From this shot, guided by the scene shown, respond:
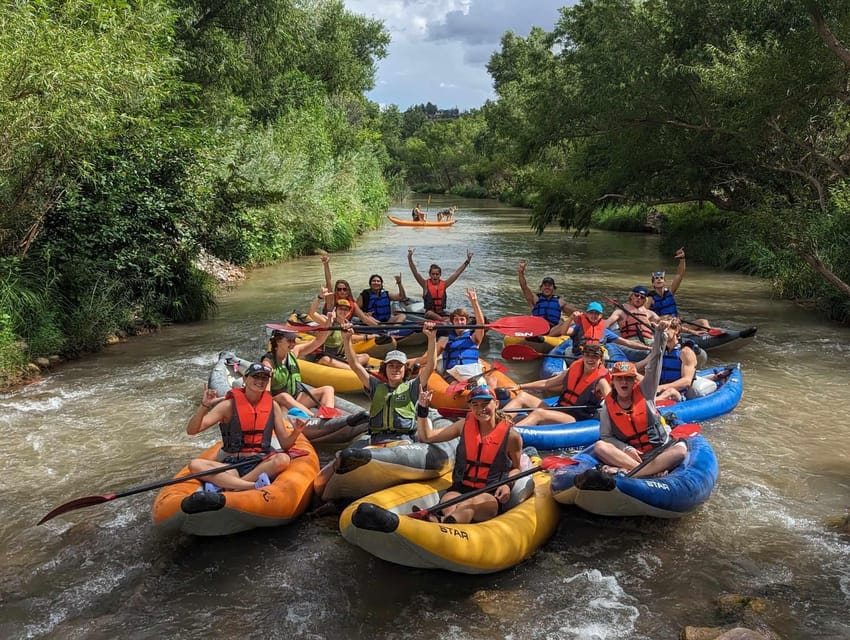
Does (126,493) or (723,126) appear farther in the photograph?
(723,126)

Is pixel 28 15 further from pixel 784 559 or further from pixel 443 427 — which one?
pixel 784 559

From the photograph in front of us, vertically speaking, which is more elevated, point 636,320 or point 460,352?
point 636,320

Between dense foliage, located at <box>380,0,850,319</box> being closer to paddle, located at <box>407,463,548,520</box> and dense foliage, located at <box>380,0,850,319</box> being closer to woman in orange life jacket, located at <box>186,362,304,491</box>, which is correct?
paddle, located at <box>407,463,548,520</box>

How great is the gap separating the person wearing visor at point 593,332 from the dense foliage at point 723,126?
11.6 ft

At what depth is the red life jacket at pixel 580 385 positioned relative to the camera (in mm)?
6051

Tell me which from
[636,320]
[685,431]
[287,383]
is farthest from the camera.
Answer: [636,320]

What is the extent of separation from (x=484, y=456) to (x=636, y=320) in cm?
444

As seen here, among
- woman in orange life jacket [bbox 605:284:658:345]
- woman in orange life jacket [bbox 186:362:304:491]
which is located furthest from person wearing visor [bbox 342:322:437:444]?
woman in orange life jacket [bbox 605:284:658:345]

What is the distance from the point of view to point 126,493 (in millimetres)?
4164

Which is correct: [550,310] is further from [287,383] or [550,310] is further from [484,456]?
[484,456]

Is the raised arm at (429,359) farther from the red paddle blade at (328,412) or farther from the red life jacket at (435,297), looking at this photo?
the red life jacket at (435,297)

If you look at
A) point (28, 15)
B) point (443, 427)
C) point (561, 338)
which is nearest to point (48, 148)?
point (28, 15)

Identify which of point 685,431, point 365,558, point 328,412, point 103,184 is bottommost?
point 365,558

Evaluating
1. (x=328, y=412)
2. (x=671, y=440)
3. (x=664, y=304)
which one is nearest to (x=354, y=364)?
(x=328, y=412)
